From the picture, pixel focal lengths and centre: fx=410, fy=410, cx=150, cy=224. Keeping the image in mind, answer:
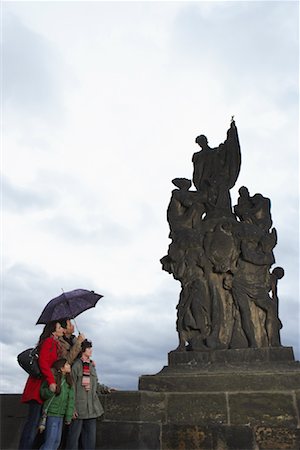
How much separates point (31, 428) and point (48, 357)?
0.81 meters

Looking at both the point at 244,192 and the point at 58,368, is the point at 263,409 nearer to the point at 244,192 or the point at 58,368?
the point at 58,368

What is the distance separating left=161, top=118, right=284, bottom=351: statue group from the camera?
7.69 metres

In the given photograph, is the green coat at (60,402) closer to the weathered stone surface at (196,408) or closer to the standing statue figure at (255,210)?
the weathered stone surface at (196,408)

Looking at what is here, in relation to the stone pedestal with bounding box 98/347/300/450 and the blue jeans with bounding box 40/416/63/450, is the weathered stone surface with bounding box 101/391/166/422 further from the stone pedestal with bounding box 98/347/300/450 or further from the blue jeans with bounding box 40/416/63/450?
the blue jeans with bounding box 40/416/63/450

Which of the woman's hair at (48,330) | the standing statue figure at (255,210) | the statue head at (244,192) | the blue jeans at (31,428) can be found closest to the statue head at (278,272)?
the standing statue figure at (255,210)

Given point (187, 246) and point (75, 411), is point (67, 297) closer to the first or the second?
point (75, 411)

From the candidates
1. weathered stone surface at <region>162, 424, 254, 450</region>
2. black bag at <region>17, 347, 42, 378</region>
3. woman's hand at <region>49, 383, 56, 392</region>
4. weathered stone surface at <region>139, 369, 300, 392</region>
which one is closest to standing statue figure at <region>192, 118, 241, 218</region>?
weathered stone surface at <region>139, 369, 300, 392</region>

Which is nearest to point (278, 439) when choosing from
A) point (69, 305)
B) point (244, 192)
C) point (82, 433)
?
point (82, 433)

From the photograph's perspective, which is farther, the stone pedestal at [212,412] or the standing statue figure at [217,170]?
the standing statue figure at [217,170]

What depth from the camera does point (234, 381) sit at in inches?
258

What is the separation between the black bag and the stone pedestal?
2.22 meters

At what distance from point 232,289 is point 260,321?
778 millimetres

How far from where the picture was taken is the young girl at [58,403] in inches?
174

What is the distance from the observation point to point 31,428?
4.60 metres
